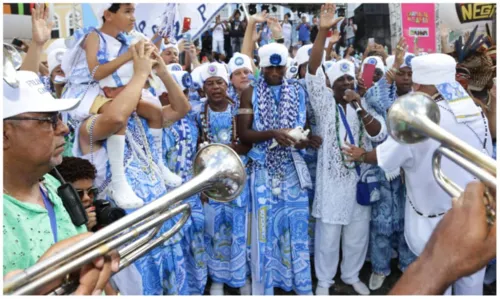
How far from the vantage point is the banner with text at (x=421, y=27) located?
21.4 ft

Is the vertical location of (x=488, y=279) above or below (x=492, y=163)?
below

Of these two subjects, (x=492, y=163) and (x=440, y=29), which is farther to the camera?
(x=440, y=29)

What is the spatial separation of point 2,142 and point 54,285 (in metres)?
0.70

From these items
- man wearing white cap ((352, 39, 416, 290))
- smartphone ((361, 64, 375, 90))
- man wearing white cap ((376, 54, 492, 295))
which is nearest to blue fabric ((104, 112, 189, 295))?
man wearing white cap ((376, 54, 492, 295))

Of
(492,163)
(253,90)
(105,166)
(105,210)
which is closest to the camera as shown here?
(492,163)

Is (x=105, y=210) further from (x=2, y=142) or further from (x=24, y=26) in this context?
(x=24, y=26)

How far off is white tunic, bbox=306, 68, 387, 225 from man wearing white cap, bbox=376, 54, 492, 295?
2.56 ft

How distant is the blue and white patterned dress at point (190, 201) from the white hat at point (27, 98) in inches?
80.5

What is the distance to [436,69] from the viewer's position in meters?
3.18

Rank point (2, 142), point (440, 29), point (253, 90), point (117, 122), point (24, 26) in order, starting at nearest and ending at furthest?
point (2, 142) < point (117, 122) < point (253, 90) < point (24, 26) < point (440, 29)

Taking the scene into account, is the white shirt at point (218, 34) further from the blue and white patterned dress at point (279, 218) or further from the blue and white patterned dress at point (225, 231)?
the blue and white patterned dress at point (279, 218)

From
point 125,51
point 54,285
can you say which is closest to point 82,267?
point 54,285

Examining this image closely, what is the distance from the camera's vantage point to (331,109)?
162 inches

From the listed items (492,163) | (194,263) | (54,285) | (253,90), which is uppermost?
(253,90)
